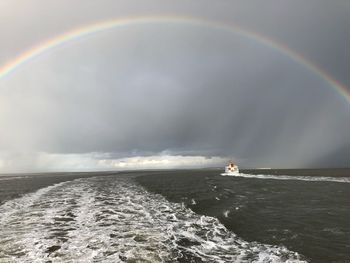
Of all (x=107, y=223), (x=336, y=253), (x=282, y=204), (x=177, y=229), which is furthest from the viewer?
(x=282, y=204)

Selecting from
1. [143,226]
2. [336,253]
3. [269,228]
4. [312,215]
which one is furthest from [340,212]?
[143,226]

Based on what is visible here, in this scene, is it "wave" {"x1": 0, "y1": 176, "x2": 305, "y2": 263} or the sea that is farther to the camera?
the sea

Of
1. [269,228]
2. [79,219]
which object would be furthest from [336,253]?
[79,219]

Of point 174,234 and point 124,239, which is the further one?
point 174,234

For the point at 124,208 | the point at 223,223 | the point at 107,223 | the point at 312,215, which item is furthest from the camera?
the point at 124,208

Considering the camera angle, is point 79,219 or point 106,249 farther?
point 79,219

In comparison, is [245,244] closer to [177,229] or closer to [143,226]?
[177,229]

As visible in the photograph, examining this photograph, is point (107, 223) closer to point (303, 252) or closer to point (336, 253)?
point (303, 252)

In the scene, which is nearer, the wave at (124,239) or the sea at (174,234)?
the wave at (124,239)

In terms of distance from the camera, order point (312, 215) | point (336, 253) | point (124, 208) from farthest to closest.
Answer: point (124, 208), point (312, 215), point (336, 253)
